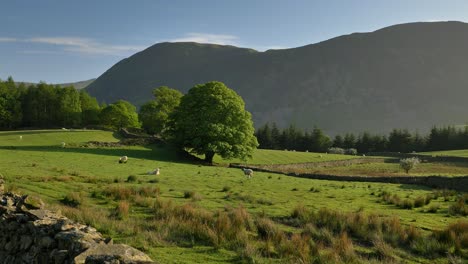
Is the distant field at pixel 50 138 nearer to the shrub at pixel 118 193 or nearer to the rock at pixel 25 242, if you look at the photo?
the shrub at pixel 118 193

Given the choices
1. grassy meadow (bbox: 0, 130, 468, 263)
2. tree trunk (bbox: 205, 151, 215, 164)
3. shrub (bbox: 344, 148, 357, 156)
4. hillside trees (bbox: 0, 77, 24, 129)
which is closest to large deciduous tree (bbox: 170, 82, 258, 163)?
tree trunk (bbox: 205, 151, 215, 164)

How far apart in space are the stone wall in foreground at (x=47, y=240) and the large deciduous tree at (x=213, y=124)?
34.6 metres

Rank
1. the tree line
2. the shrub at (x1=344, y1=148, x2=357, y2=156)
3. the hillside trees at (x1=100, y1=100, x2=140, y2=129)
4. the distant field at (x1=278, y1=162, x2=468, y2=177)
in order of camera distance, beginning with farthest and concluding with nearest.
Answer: the tree line < the shrub at (x1=344, y1=148, x2=357, y2=156) < the hillside trees at (x1=100, y1=100, x2=140, y2=129) < the distant field at (x1=278, y1=162, x2=468, y2=177)

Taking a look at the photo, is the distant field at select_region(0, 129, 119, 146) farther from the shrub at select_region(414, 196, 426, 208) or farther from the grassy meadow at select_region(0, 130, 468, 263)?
the shrub at select_region(414, 196, 426, 208)

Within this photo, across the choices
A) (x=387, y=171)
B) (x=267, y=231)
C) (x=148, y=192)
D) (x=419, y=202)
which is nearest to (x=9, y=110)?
(x=387, y=171)

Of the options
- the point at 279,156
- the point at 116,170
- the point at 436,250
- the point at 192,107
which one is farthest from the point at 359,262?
the point at 279,156

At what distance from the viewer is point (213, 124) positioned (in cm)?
4562

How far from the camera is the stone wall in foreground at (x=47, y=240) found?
22.9ft

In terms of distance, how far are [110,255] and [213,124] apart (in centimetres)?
3910

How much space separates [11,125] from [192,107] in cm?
5764

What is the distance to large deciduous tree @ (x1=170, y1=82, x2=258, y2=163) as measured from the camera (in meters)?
45.7

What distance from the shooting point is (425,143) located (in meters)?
106

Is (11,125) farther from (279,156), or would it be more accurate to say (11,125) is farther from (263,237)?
(263,237)

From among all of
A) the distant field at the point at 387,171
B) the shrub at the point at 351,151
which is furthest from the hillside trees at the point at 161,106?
the shrub at the point at 351,151
